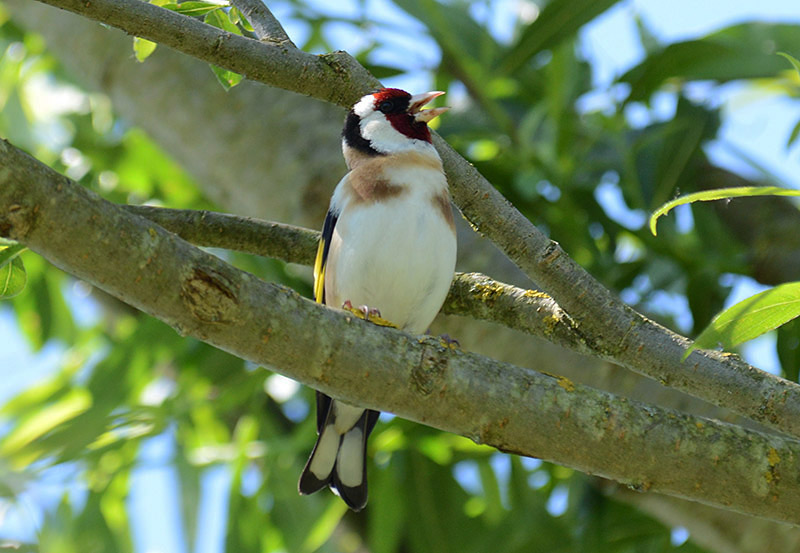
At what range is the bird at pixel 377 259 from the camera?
2404mm

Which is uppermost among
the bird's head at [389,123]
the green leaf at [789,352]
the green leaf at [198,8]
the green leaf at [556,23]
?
the green leaf at [198,8]

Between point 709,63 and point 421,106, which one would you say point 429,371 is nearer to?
point 421,106

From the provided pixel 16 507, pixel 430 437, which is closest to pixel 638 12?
pixel 430 437

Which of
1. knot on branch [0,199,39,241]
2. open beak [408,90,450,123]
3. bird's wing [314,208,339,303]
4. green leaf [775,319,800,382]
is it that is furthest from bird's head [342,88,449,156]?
knot on branch [0,199,39,241]

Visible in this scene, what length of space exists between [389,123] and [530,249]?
1340mm

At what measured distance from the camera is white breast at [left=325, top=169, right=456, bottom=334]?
239cm

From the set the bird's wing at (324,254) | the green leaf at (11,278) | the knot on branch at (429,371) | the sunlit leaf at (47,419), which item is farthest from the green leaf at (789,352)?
the sunlit leaf at (47,419)

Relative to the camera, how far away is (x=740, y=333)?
1.40 m

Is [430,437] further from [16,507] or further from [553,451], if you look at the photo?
[553,451]

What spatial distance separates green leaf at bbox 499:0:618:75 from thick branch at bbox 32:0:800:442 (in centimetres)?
169

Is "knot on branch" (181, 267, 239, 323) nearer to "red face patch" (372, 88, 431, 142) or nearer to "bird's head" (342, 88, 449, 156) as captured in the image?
"bird's head" (342, 88, 449, 156)

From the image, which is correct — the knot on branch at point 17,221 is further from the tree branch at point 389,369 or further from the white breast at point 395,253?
the white breast at point 395,253

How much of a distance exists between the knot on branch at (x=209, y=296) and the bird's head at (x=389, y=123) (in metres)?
1.46

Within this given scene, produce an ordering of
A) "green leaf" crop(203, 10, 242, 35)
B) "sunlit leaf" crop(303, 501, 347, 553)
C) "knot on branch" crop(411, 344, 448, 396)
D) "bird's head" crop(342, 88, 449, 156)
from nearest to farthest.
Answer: "knot on branch" crop(411, 344, 448, 396) → "green leaf" crop(203, 10, 242, 35) → "bird's head" crop(342, 88, 449, 156) → "sunlit leaf" crop(303, 501, 347, 553)
